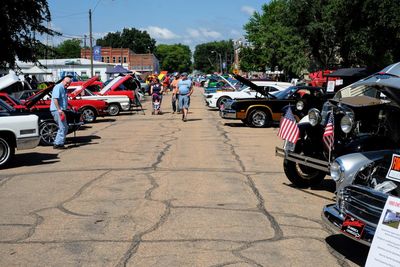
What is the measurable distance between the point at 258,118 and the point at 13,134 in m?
9.71

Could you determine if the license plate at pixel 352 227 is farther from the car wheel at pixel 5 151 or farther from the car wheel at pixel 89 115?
the car wheel at pixel 89 115

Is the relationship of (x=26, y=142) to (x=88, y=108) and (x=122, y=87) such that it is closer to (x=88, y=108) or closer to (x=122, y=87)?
(x=88, y=108)

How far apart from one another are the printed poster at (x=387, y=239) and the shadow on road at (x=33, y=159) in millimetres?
7972

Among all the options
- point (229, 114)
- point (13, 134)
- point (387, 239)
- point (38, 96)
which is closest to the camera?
point (387, 239)

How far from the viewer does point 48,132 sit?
1314cm

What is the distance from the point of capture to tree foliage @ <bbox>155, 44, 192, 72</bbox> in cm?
18488

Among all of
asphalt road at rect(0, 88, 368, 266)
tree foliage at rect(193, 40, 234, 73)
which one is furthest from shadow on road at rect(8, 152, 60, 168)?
tree foliage at rect(193, 40, 234, 73)

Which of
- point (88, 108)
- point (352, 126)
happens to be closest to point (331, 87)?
point (352, 126)

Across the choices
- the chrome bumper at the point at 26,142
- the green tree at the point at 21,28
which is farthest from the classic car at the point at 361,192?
the green tree at the point at 21,28

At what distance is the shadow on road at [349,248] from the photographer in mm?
4836

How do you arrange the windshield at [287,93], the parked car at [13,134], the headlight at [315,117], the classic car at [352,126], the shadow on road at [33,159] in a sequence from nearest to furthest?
the classic car at [352,126], the headlight at [315,117], the parked car at [13,134], the shadow on road at [33,159], the windshield at [287,93]

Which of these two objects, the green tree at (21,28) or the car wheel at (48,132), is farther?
the green tree at (21,28)

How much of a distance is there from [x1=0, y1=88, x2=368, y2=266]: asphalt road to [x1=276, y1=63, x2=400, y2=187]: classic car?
0.57 m

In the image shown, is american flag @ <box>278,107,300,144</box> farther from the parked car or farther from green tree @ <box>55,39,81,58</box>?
green tree @ <box>55,39,81,58</box>
